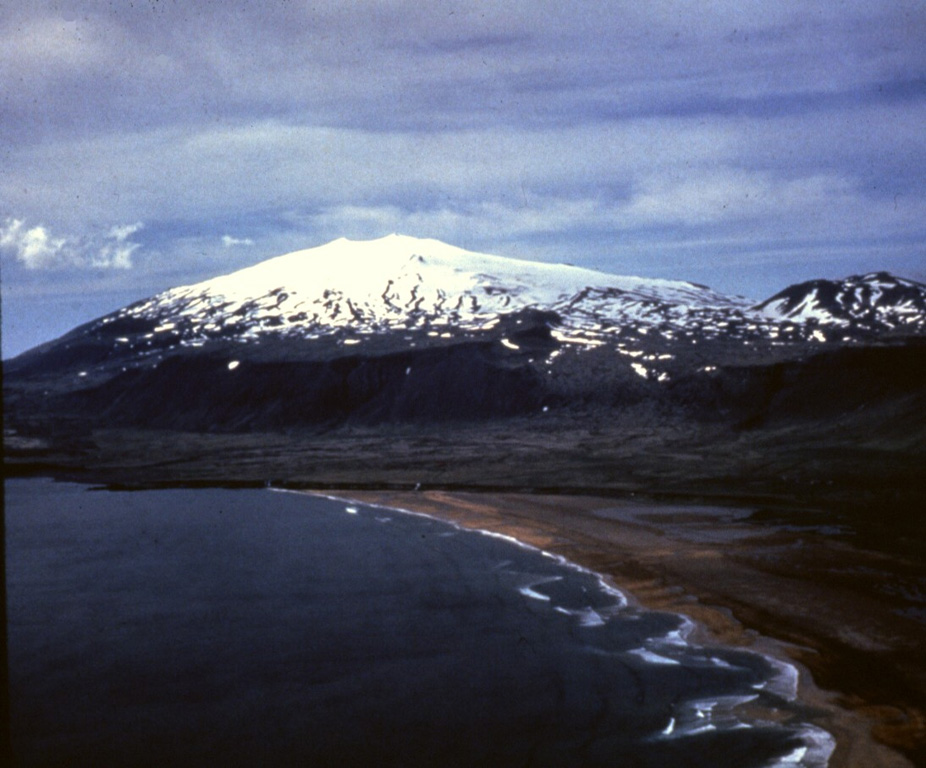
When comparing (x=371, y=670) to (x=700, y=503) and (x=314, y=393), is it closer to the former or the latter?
(x=700, y=503)

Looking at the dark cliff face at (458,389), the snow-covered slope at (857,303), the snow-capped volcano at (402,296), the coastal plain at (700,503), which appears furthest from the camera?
the snow-capped volcano at (402,296)

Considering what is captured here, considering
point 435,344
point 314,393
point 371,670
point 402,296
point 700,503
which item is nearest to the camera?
point 371,670

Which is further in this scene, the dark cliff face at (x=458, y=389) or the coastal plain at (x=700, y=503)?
the dark cliff face at (x=458, y=389)

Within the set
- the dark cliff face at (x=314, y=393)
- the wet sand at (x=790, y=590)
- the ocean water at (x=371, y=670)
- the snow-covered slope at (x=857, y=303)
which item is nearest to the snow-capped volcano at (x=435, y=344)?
the dark cliff face at (x=314, y=393)

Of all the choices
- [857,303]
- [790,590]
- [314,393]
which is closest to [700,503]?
[790,590]

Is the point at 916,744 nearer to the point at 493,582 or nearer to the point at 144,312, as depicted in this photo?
the point at 493,582

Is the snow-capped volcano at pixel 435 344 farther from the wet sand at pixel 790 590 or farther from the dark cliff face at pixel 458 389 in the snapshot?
the wet sand at pixel 790 590
